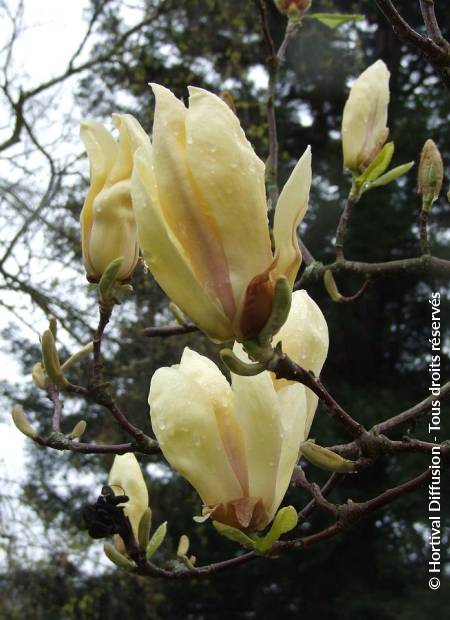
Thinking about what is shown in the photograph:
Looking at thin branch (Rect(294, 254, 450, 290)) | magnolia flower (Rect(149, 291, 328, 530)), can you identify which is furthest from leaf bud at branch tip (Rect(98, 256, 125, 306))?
thin branch (Rect(294, 254, 450, 290))

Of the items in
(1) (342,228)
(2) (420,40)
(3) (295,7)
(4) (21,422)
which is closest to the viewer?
(2) (420,40)

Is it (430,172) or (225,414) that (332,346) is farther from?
(225,414)

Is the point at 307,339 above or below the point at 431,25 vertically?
below

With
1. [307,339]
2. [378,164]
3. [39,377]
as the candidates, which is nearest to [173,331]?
[39,377]

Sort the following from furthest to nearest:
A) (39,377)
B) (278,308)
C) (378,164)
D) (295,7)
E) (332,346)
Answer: (332,346) < (295,7) < (378,164) < (39,377) < (278,308)

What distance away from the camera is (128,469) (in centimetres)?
78

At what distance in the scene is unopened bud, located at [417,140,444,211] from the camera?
2.72ft

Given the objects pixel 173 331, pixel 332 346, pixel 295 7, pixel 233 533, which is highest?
pixel 332 346

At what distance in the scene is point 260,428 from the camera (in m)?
0.45

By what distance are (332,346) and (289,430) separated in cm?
595

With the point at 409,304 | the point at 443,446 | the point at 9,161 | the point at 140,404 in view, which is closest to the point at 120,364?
the point at 140,404

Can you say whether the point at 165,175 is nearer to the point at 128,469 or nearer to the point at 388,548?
the point at 128,469

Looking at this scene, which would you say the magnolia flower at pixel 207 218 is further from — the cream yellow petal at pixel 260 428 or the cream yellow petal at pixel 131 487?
the cream yellow petal at pixel 131 487

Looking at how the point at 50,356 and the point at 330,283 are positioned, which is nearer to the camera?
the point at 50,356
